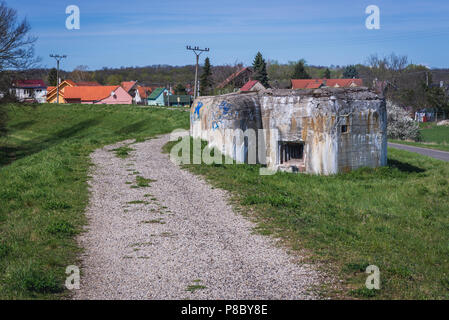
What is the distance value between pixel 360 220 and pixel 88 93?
83945 millimetres

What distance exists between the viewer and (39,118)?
57.8m

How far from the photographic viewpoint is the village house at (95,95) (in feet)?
286

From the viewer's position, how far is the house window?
20.7 m

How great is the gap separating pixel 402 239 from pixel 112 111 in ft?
165

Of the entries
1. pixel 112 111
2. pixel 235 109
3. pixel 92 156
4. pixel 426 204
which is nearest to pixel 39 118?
pixel 112 111

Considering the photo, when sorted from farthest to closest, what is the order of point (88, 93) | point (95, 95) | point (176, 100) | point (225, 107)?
point (176, 100), point (88, 93), point (95, 95), point (225, 107)

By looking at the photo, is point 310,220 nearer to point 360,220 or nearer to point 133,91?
point 360,220

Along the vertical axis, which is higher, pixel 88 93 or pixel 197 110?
pixel 88 93

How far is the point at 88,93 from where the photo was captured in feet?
294

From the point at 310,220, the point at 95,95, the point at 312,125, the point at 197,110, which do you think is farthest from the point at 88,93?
the point at 310,220

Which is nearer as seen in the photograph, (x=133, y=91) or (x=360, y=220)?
(x=360, y=220)

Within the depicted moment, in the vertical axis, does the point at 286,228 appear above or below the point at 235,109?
below
